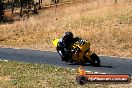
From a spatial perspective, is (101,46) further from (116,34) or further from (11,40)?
(11,40)

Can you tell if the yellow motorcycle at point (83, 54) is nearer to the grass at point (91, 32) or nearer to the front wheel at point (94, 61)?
the front wheel at point (94, 61)

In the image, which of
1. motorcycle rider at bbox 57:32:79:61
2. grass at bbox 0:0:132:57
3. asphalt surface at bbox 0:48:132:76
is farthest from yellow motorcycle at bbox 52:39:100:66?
grass at bbox 0:0:132:57

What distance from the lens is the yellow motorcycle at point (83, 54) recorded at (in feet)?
60.4

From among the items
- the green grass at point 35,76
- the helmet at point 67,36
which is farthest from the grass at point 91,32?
the green grass at point 35,76

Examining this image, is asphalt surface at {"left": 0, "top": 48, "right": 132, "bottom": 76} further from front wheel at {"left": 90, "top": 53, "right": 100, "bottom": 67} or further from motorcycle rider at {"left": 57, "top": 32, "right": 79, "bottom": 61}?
motorcycle rider at {"left": 57, "top": 32, "right": 79, "bottom": 61}

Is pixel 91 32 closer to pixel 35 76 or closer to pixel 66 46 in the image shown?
pixel 66 46

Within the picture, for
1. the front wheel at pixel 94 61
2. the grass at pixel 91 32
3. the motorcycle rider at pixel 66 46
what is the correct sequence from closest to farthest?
the front wheel at pixel 94 61, the motorcycle rider at pixel 66 46, the grass at pixel 91 32

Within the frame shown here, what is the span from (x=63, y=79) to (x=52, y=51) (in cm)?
859

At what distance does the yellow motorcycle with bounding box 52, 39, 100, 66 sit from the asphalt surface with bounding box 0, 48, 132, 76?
0.37m

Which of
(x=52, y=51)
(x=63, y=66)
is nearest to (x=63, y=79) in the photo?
(x=63, y=66)

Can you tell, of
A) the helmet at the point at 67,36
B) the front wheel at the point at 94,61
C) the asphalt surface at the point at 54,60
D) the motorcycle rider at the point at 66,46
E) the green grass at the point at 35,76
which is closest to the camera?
the green grass at the point at 35,76

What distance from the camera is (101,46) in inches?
Answer: 949

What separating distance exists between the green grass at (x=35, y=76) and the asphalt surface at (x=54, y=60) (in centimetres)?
139

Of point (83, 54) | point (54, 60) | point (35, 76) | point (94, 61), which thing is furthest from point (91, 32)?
point (35, 76)
